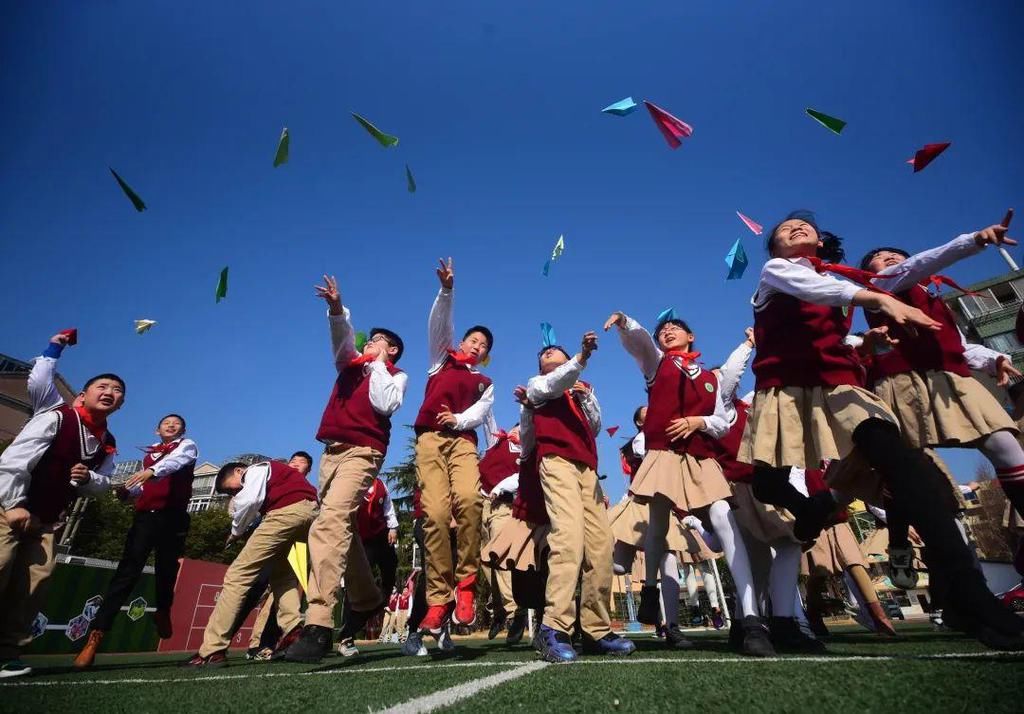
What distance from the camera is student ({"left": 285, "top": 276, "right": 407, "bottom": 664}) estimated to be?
133 inches

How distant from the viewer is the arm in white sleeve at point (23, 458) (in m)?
3.56

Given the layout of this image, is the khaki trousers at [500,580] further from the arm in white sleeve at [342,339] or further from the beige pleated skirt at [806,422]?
the beige pleated skirt at [806,422]

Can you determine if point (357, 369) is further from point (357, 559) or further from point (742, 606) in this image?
point (742, 606)

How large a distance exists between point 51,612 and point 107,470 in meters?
7.62

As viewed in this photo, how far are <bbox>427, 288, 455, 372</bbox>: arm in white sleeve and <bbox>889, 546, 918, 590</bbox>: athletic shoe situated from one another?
3652 mm

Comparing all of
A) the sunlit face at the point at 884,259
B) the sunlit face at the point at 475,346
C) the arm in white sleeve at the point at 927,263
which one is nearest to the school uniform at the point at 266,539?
the sunlit face at the point at 475,346

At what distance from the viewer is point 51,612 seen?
935 centimetres

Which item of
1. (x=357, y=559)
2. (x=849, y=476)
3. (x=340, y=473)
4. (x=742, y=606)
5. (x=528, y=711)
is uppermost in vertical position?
(x=340, y=473)

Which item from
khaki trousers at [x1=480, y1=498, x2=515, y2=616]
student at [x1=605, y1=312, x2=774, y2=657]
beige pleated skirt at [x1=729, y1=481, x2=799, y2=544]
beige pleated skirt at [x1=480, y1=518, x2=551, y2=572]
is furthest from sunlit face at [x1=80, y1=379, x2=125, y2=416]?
beige pleated skirt at [x1=729, y1=481, x2=799, y2=544]

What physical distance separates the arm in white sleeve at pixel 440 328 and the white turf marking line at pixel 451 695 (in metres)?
3.02

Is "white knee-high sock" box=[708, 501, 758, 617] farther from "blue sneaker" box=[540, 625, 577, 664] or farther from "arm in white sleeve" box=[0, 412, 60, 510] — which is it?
"arm in white sleeve" box=[0, 412, 60, 510]

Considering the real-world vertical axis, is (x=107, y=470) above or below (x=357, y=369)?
below

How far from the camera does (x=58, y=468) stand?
3.92m

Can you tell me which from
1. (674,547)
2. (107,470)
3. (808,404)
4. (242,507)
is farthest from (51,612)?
(808,404)
